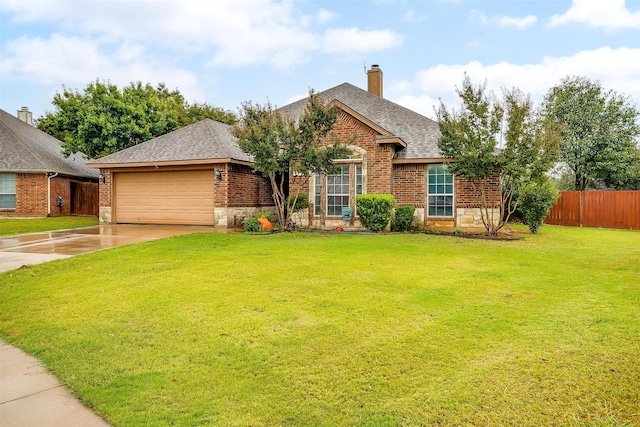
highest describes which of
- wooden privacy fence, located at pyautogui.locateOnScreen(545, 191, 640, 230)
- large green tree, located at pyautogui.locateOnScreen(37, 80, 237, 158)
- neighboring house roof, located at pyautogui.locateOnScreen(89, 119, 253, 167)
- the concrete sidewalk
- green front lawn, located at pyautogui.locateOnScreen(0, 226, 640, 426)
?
large green tree, located at pyautogui.locateOnScreen(37, 80, 237, 158)

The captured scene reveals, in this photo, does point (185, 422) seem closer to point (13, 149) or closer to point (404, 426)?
point (404, 426)

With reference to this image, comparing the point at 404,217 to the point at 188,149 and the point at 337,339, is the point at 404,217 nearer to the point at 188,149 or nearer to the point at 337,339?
the point at 188,149

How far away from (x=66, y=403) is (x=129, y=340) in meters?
1.20

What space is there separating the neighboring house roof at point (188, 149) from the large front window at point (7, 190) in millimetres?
6716

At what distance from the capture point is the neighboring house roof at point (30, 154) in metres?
21.1

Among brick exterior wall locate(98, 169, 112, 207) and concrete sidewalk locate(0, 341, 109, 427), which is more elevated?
brick exterior wall locate(98, 169, 112, 207)

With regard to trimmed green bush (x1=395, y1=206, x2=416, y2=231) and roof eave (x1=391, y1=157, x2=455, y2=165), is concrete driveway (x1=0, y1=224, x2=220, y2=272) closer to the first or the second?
trimmed green bush (x1=395, y1=206, x2=416, y2=231)

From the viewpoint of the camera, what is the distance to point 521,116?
11.8 meters

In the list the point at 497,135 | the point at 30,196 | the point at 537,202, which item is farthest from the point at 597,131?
the point at 30,196

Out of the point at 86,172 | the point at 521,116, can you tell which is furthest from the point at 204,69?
the point at 521,116

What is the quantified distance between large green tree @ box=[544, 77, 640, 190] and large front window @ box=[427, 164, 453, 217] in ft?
45.7

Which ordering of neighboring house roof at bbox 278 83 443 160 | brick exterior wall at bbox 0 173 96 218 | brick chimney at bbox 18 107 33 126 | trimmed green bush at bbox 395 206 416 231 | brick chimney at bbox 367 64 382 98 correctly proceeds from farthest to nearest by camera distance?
brick chimney at bbox 18 107 33 126 → brick chimney at bbox 367 64 382 98 → brick exterior wall at bbox 0 173 96 218 → neighboring house roof at bbox 278 83 443 160 → trimmed green bush at bbox 395 206 416 231

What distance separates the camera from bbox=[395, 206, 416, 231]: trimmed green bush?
48.6ft

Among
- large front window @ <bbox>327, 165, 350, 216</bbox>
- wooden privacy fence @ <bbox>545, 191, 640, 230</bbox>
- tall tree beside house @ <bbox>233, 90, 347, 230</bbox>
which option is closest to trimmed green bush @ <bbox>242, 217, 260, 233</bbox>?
tall tree beside house @ <bbox>233, 90, 347, 230</bbox>
